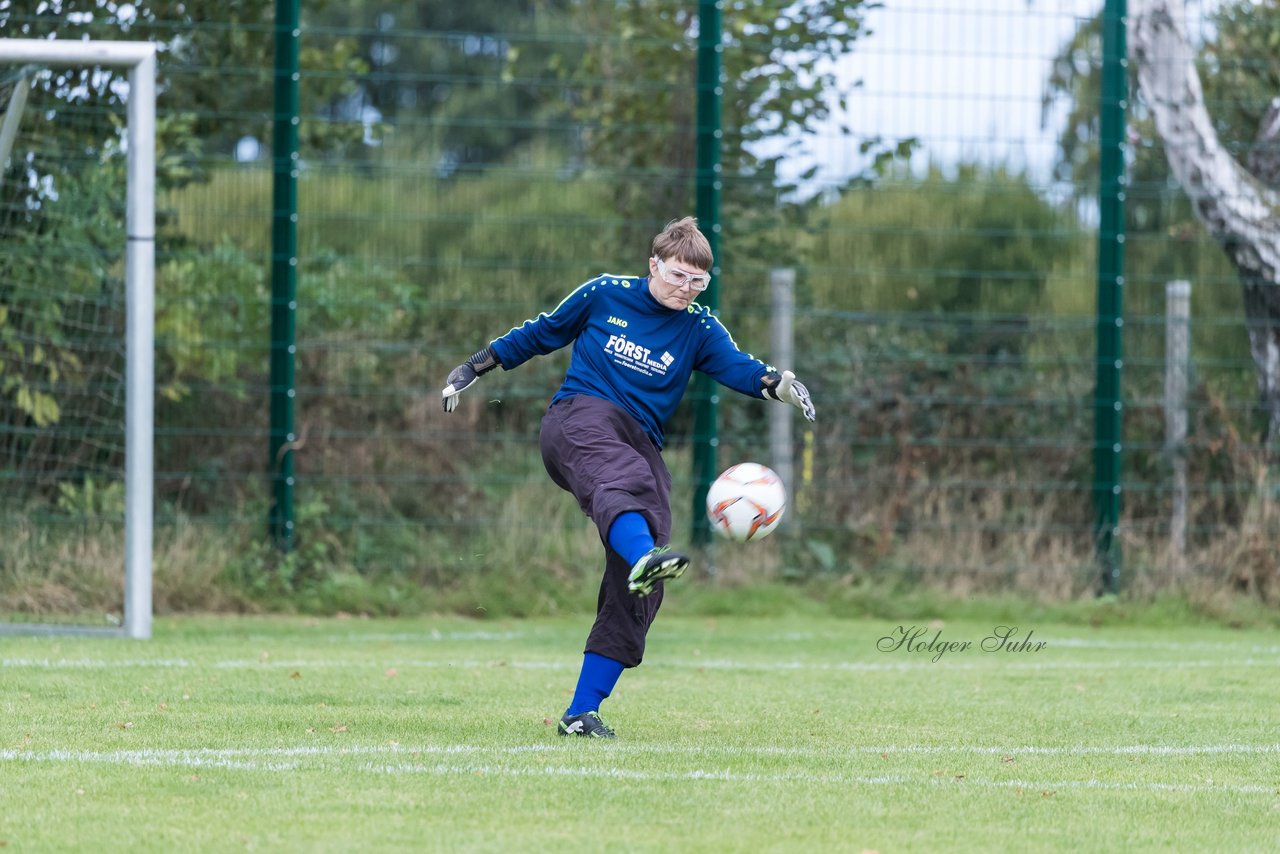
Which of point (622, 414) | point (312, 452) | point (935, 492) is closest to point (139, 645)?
point (312, 452)

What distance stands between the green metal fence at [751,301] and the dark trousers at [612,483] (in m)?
4.59

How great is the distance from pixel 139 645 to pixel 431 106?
21.0 m

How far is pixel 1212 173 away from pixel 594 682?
751 cm

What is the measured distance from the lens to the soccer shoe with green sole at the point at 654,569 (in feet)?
17.5

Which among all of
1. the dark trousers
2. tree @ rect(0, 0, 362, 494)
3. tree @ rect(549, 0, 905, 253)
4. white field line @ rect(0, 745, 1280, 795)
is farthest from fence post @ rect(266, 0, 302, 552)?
white field line @ rect(0, 745, 1280, 795)

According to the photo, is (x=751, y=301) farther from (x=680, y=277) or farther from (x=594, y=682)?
(x=594, y=682)

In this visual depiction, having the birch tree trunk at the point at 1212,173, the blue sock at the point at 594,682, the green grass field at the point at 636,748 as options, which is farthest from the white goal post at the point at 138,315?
the birch tree trunk at the point at 1212,173

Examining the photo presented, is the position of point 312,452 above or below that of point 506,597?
above

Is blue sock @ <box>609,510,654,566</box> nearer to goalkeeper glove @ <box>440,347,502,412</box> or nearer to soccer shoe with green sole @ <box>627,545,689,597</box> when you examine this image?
soccer shoe with green sole @ <box>627,545,689,597</box>

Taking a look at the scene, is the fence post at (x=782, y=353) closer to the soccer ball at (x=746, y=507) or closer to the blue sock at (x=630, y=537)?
the soccer ball at (x=746, y=507)

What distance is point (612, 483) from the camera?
5793 mm

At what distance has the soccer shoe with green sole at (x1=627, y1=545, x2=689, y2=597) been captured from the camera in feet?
17.5

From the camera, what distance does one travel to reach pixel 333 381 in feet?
35.5

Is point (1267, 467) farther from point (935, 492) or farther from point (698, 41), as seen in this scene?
point (698, 41)
